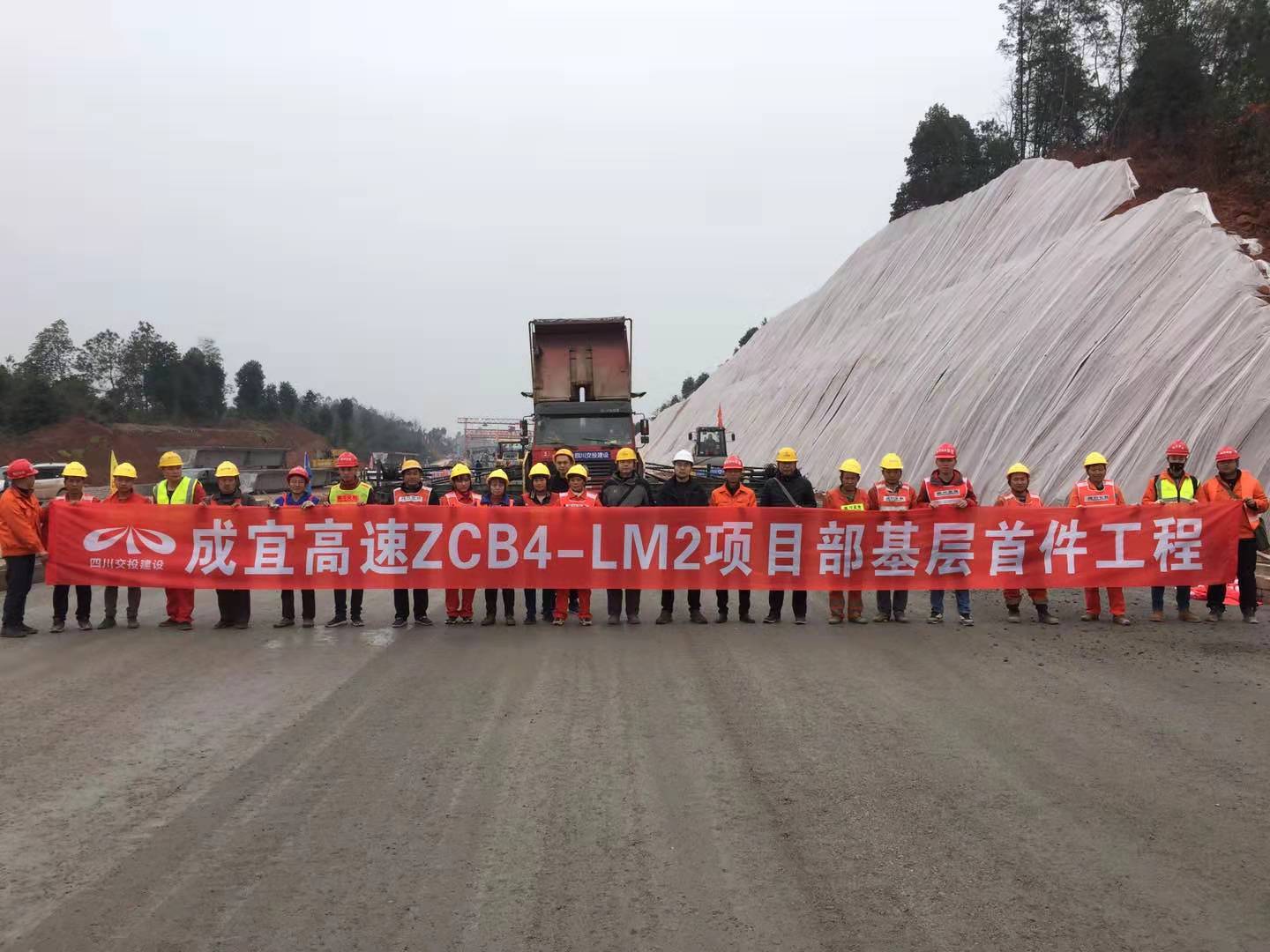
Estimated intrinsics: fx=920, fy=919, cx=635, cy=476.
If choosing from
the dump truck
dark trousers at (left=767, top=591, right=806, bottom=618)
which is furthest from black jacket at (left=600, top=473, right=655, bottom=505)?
the dump truck

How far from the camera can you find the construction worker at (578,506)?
34.5 feet

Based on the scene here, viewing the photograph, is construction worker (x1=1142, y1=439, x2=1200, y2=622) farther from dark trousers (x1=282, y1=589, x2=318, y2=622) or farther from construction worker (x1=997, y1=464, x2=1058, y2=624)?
dark trousers (x1=282, y1=589, x2=318, y2=622)

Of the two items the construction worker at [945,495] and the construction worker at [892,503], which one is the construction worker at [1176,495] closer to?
the construction worker at [945,495]

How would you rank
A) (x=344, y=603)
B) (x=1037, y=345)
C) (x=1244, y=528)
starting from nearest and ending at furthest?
1. (x=1244, y=528)
2. (x=344, y=603)
3. (x=1037, y=345)

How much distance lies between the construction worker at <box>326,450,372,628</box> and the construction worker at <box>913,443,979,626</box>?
21.7ft

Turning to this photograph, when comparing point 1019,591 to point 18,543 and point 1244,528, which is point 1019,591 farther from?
point 18,543

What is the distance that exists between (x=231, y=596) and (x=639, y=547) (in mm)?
4714

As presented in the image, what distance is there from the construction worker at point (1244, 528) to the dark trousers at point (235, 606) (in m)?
11.0

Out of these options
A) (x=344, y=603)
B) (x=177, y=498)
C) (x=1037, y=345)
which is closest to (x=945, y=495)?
(x=344, y=603)

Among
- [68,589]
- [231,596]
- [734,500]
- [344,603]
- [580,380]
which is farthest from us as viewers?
[580,380]

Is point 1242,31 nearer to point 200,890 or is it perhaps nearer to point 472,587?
point 472,587

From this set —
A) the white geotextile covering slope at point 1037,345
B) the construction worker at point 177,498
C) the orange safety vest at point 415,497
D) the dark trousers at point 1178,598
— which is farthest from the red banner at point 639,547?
the white geotextile covering slope at point 1037,345

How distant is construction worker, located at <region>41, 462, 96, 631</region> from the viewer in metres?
10.4

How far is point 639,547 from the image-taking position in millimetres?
10625
